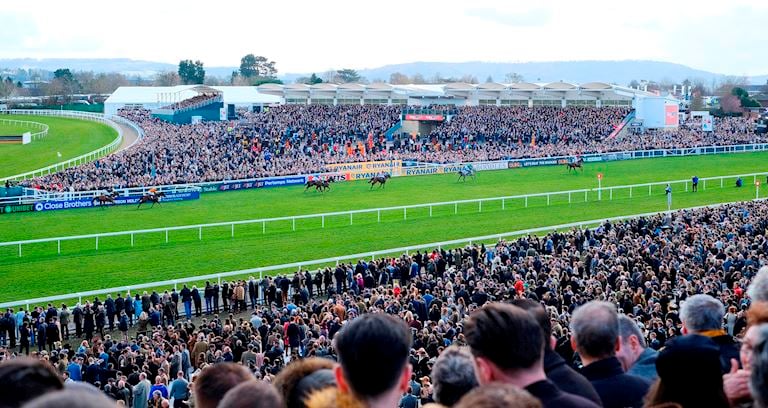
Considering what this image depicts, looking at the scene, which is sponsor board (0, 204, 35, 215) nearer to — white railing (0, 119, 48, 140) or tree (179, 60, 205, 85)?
white railing (0, 119, 48, 140)

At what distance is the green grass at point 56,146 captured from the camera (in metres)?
52.0

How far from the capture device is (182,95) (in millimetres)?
84188

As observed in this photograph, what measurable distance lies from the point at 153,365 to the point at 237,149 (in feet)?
135

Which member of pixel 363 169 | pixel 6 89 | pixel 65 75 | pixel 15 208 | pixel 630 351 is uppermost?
pixel 65 75

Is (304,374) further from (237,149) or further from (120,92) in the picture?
(120,92)

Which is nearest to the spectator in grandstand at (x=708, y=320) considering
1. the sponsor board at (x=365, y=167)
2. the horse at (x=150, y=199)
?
the horse at (x=150, y=199)

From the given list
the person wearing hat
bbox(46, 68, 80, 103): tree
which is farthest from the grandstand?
bbox(46, 68, 80, 103): tree

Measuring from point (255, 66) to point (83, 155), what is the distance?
10223cm

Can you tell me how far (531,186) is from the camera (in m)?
39.6

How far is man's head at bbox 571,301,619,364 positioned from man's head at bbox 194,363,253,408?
67.5 inches

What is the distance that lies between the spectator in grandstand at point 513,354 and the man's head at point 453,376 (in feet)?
1.04

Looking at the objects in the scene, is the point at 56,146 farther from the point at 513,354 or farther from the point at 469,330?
the point at 513,354

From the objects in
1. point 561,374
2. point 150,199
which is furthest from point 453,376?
point 150,199

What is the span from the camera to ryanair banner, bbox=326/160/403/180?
43250mm
